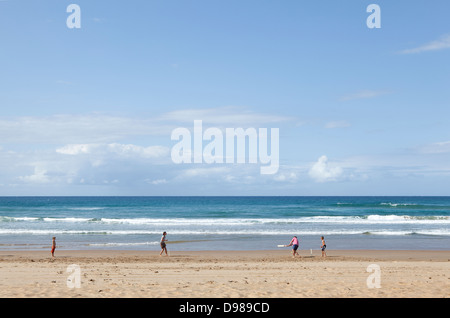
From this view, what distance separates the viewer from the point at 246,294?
10.9 m

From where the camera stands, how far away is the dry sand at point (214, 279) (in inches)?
434

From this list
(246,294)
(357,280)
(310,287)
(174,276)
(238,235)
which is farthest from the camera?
(238,235)

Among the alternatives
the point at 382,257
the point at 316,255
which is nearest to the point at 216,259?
the point at 316,255

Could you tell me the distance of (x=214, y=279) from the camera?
13773mm

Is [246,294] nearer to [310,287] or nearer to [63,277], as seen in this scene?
[310,287]

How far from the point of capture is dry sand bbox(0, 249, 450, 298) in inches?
434

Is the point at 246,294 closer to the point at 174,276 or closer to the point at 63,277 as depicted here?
the point at 174,276
